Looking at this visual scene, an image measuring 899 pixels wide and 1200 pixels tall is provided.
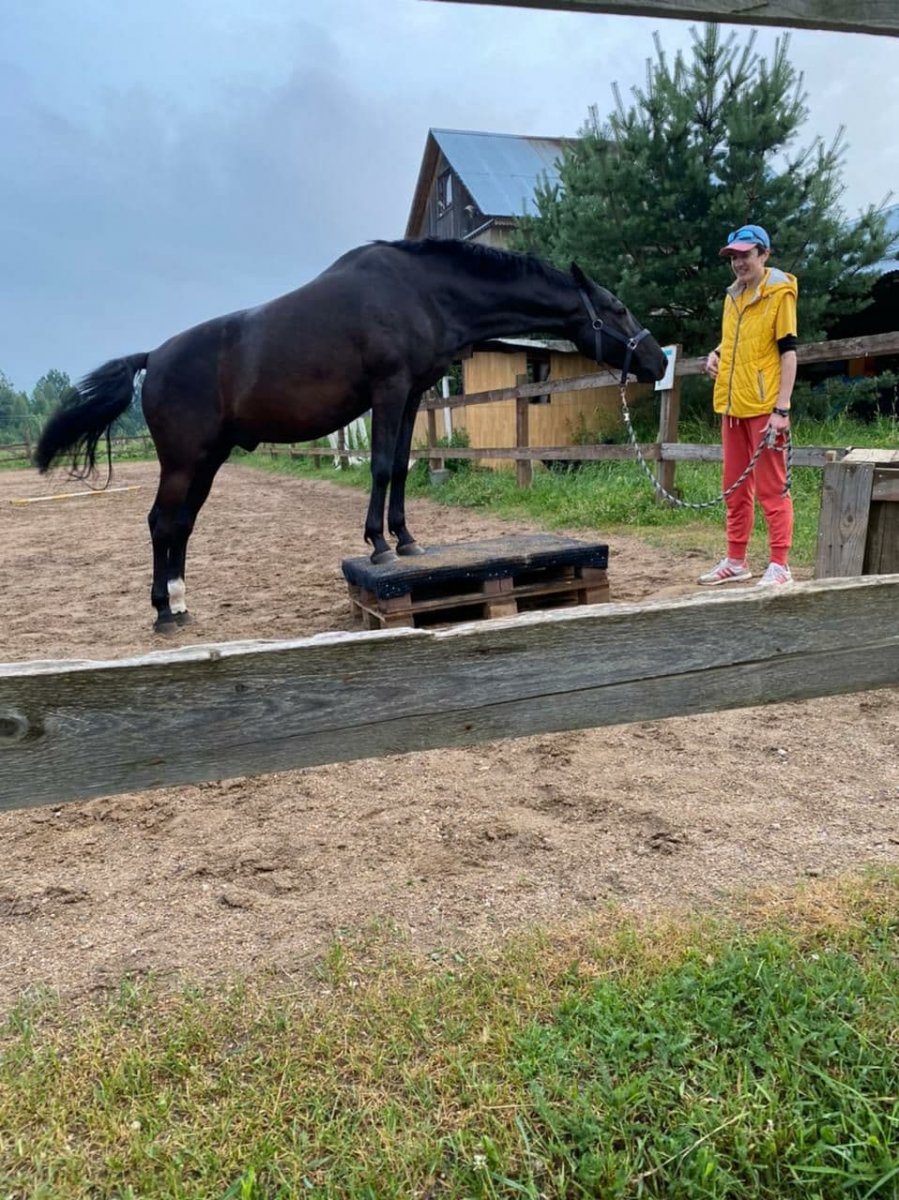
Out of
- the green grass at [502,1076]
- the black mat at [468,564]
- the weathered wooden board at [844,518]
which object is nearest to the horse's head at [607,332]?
the black mat at [468,564]

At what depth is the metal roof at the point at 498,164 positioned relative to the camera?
2136cm

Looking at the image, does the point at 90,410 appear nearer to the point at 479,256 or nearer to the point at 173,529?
the point at 173,529

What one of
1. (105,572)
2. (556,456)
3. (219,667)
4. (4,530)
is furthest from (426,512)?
(219,667)

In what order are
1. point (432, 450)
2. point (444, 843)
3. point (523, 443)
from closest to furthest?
point (444, 843)
point (523, 443)
point (432, 450)

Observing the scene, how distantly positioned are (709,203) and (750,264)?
9.05 m

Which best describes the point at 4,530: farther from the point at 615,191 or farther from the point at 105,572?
the point at 615,191

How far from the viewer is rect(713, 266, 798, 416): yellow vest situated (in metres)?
3.69

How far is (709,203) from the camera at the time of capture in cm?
1134

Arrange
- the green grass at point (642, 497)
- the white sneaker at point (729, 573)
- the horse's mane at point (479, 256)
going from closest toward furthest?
the horse's mane at point (479, 256) < the white sneaker at point (729, 573) < the green grass at point (642, 497)

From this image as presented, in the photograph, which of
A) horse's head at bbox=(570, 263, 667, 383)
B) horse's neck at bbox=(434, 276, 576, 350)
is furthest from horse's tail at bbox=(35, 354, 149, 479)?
horse's head at bbox=(570, 263, 667, 383)

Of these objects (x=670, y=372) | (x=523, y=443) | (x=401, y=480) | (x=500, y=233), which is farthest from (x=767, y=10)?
(x=500, y=233)

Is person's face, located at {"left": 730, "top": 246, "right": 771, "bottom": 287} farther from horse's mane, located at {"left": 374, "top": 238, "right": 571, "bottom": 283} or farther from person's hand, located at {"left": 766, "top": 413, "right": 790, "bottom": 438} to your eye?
horse's mane, located at {"left": 374, "top": 238, "right": 571, "bottom": 283}

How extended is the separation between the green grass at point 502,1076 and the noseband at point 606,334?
3328mm

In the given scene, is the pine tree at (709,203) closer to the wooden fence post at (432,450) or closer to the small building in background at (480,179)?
the wooden fence post at (432,450)
